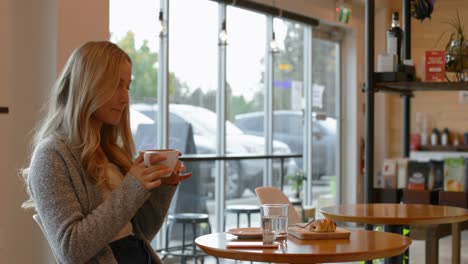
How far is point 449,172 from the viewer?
4625mm

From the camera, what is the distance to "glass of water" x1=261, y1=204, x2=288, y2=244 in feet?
7.71

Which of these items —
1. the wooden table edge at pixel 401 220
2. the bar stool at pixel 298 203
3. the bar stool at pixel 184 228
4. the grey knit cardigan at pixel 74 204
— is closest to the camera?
the grey knit cardigan at pixel 74 204

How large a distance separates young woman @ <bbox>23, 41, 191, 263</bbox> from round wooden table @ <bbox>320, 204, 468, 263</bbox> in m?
1.45

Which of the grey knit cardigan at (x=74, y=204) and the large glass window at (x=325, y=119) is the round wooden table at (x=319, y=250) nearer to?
the grey knit cardigan at (x=74, y=204)

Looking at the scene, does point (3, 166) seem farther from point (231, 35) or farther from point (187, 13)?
point (231, 35)

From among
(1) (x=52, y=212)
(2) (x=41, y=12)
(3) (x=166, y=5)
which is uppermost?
(3) (x=166, y=5)

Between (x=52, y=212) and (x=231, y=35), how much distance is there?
18.4 ft

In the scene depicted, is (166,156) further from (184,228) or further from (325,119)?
(325,119)

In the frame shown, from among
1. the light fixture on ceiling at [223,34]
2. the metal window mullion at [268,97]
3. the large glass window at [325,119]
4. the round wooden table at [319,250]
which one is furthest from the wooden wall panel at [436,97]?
the round wooden table at [319,250]

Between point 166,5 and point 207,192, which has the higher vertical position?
point 166,5

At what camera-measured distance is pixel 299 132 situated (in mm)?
8680

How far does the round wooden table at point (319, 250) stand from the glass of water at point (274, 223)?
0.05m

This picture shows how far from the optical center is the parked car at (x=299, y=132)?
25.1 feet

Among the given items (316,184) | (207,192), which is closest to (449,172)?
(207,192)
